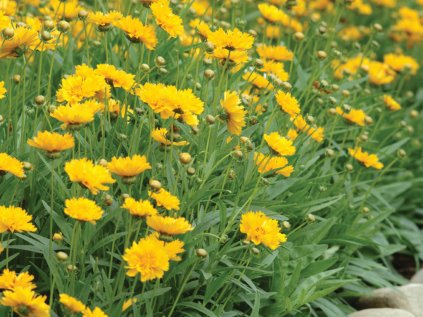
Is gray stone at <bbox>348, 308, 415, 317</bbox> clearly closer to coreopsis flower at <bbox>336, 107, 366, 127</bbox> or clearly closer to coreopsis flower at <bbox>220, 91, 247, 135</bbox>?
coreopsis flower at <bbox>336, 107, 366, 127</bbox>

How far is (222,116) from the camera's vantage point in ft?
7.93

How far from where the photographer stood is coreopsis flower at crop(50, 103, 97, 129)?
2.04 m

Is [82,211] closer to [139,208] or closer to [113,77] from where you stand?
[139,208]

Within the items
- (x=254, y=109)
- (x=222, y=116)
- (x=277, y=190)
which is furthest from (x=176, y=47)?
(x=222, y=116)

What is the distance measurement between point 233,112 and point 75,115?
20.7 inches

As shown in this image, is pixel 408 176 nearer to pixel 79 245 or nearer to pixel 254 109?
pixel 254 109

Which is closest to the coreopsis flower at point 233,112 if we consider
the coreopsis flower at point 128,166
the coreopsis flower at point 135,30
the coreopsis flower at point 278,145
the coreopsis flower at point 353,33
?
the coreopsis flower at point 278,145

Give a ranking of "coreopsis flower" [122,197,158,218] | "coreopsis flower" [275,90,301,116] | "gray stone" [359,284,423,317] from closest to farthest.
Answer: "coreopsis flower" [122,197,158,218]
"coreopsis flower" [275,90,301,116]
"gray stone" [359,284,423,317]

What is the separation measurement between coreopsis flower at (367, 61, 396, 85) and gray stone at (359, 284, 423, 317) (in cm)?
116

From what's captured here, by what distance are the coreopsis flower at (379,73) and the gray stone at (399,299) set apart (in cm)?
116

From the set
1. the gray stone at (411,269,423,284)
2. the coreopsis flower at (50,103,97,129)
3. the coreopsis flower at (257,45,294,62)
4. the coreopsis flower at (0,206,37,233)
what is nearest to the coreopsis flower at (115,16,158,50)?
the coreopsis flower at (50,103,97,129)

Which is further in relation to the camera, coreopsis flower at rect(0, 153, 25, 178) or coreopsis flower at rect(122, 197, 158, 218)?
coreopsis flower at rect(0, 153, 25, 178)

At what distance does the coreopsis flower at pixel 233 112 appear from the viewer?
94.0 inches

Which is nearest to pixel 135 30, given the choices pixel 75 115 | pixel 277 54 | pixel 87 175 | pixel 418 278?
pixel 75 115
